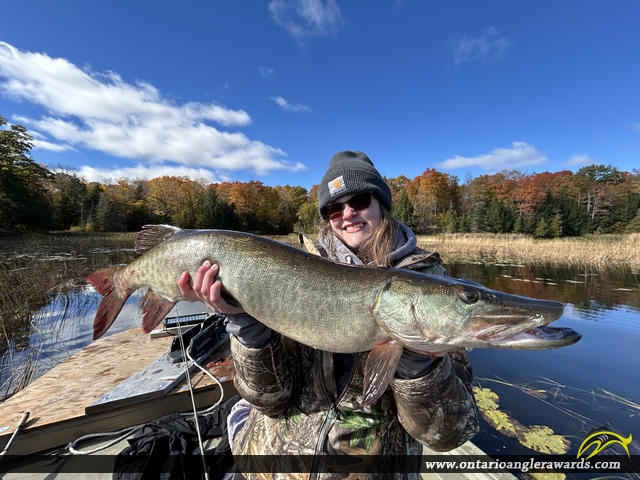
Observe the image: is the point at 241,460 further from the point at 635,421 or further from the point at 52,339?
the point at 52,339

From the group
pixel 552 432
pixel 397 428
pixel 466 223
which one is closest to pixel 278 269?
pixel 397 428

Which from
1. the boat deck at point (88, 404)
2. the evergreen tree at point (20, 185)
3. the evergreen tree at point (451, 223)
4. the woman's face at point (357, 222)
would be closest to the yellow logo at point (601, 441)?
the boat deck at point (88, 404)

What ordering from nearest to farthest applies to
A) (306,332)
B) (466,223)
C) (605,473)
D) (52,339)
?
1. (306,332)
2. (605,473)
3. (52,339)
4. (466,223)

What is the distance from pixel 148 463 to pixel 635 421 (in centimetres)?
615

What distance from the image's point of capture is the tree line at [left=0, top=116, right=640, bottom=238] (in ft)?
106

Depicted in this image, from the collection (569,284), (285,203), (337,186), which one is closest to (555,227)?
(569,284)

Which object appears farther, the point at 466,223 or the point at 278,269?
the point at 466,223

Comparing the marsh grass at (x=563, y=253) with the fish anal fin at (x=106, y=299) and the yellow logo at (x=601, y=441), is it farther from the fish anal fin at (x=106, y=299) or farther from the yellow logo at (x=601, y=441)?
the fish anal fin at (x=106, y=299)

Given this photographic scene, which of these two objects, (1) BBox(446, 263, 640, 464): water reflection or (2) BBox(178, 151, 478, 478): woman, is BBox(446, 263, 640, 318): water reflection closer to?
(1) BBox(446, 263, 640, 464): water reflection

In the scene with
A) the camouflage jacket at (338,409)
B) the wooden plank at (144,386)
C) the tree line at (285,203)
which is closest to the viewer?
the camouflage jacket at (338,409)

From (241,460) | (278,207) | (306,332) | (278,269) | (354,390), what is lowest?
(241,460)

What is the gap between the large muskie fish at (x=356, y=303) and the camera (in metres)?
1.41

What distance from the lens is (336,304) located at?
5.39 feet

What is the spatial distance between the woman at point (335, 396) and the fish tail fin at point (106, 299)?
635 millimetres
